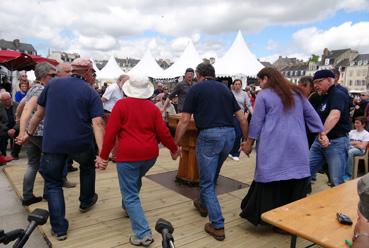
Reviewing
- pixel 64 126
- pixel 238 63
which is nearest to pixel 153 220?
pixel 64 126

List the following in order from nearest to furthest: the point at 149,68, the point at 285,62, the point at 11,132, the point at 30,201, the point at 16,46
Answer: the point at 30,201, the point at 11,132, the point at 149,68, the point at 16,46, the point at 285,62

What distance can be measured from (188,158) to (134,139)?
199 centimetres

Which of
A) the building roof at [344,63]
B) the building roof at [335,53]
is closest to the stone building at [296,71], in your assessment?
the building roof at [335,53]

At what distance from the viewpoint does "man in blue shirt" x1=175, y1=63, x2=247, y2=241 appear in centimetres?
328

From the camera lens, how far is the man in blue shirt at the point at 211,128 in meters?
3.28

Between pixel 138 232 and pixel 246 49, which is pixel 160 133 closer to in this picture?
pixel 138 232

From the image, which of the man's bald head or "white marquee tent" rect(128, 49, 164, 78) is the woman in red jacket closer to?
the man's bald head

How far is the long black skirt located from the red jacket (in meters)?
1.24

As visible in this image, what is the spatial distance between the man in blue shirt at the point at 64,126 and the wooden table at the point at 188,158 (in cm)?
162

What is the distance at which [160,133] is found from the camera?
122 inches

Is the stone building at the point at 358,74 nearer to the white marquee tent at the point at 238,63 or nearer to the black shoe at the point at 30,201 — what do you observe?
the white marquee tent at the point at 238,63

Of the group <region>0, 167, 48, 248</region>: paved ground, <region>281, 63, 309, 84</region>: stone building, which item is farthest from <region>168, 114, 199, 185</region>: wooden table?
<region>281, 63, 309, 84</region>: stone building

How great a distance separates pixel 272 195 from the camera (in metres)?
3.25

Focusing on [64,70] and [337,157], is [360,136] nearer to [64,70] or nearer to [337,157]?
[337,157]
